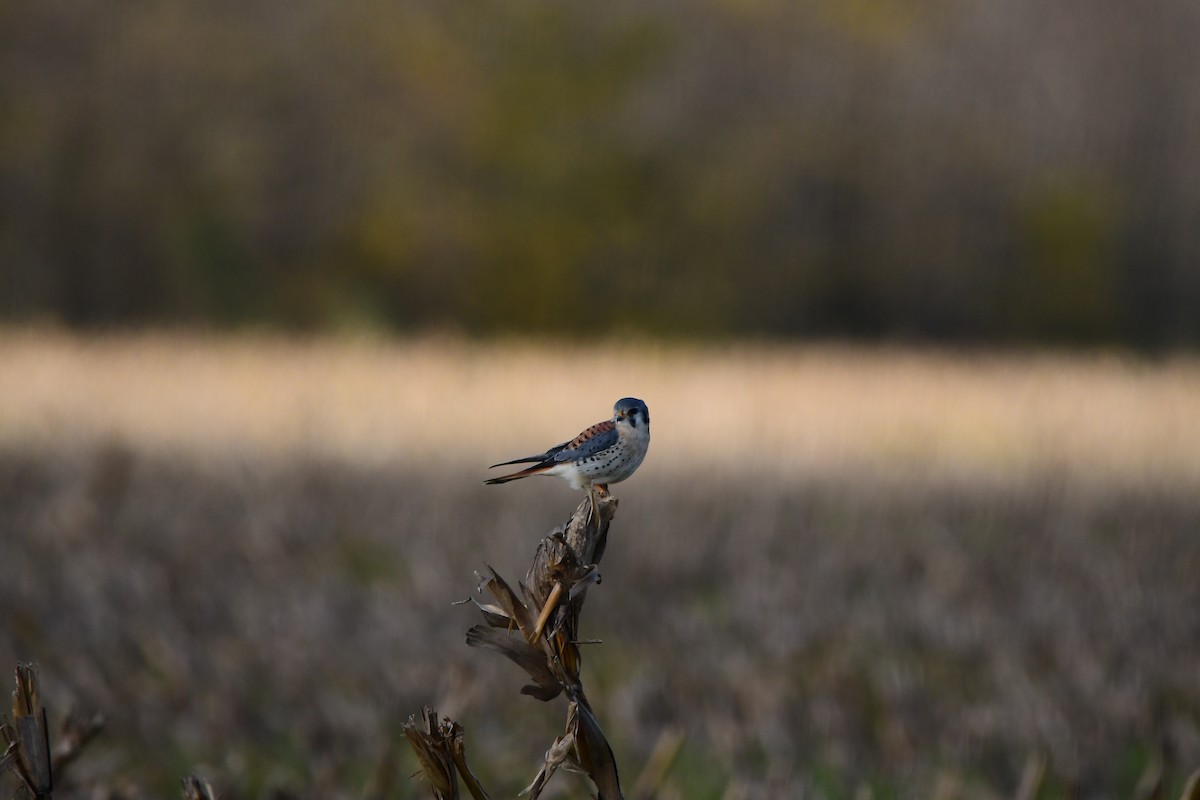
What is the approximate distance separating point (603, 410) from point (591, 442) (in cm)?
337

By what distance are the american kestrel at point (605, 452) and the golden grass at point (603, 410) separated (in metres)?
3.13

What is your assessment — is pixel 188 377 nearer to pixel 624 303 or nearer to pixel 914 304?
pixel 624 303

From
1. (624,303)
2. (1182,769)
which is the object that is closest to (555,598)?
(1182,769)

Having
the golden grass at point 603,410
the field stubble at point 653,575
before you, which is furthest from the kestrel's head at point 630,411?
the golden grass at point 603,410

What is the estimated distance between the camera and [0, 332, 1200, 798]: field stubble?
3.36 meters

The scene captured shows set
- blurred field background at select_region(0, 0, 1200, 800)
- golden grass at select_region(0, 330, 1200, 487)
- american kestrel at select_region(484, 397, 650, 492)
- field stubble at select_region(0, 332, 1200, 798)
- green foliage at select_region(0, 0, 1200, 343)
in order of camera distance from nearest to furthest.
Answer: american kestrel at select_region(484, 397, 650, 492) → field stubble at select_region(0, 332, 1200, 798) → blurred field background at select_region(0, 0, 1200, 800) → golden grass at select_region(0, 330, 1200, 487) → green foliage at select_region(0, 0, 1200, 343)

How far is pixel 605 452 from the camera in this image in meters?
1.04

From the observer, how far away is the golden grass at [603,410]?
5.41 metres

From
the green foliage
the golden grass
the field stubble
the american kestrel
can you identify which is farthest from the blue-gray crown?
the green foliage

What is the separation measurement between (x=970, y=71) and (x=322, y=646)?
71.8 feet

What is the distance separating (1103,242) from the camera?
24.0m

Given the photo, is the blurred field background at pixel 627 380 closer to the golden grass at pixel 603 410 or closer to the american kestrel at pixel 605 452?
the golden grass at pixel 603 410

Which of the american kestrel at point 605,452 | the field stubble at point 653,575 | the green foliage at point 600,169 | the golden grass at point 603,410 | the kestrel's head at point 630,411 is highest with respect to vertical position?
the green foliage at point 600,169

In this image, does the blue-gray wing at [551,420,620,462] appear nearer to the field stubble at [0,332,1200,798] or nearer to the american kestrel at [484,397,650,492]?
the american kestrel at [484,397,650,492]
